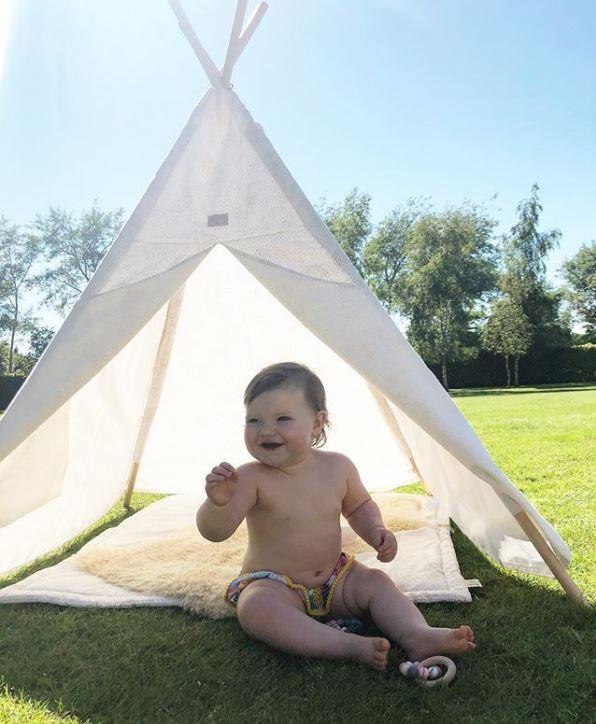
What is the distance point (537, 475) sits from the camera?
197 inches

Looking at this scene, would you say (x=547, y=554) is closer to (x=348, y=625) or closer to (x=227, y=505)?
(x=348, y=625)

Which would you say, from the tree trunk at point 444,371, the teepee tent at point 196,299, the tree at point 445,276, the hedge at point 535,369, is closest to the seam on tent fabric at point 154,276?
the teepee tent at point 196,299

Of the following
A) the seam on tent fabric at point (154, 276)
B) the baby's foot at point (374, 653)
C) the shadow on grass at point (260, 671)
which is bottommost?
the shadow on grass at point (260, 671)

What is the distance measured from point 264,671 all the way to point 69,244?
36111 mm

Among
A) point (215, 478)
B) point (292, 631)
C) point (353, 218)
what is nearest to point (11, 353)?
point (353, 218)

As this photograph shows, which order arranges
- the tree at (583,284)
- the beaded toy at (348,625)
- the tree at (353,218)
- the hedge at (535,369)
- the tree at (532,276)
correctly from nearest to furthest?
the beaded toy at (348,625), the hedge at (535,369), the tree at (532,276), the tree at (353,218), the tree at (583,284)

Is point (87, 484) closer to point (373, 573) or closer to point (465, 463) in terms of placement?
point (373, 573)

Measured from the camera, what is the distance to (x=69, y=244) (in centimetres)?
3531

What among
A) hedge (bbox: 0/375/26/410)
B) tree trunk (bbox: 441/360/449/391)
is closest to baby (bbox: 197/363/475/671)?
hedge (bbox: 0/375/26/410)

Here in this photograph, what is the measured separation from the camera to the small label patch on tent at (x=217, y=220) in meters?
2.45

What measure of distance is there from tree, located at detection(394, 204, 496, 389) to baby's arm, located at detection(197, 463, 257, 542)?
28872mm

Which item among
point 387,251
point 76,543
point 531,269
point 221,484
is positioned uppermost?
point 387,251

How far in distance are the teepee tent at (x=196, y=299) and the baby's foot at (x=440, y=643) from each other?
1.72 feet

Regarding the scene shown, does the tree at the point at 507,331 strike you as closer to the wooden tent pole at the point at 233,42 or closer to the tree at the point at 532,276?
the tree at the point at 532,276
